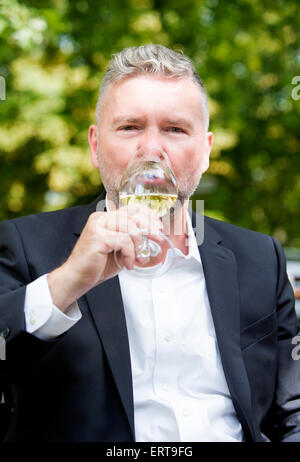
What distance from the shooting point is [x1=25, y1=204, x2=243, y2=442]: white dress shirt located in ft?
6.26

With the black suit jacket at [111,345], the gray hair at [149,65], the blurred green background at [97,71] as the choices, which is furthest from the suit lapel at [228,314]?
the blurred green background at [97,71]

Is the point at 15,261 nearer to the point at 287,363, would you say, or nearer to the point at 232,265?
the point at 232,265

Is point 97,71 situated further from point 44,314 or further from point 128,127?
A: point 44,314

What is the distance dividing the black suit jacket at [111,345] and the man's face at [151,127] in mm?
339

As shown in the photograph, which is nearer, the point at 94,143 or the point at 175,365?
the point at 175,365

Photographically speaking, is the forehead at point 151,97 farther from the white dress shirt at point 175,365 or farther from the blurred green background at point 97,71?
the blurred green background at point 97,71

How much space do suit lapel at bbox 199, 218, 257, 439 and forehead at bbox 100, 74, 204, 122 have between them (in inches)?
23.4

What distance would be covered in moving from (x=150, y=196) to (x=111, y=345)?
57 centimetres

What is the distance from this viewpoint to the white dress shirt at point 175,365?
1.91 meters

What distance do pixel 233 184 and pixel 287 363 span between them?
10949 millimetres

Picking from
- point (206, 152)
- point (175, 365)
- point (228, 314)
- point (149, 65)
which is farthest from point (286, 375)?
point (149, 65)

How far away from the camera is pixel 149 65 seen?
2096 millimetres

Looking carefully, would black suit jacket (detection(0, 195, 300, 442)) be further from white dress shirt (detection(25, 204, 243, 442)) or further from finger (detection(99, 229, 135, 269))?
finger (detection(99, 229, 135, 269))

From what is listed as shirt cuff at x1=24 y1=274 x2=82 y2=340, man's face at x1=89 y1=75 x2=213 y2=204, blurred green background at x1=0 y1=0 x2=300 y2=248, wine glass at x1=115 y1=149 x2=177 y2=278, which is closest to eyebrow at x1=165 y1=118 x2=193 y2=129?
man's face at x1=89 y1=75 x2=213 y2=204
